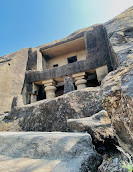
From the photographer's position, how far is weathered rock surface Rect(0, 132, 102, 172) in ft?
2.93

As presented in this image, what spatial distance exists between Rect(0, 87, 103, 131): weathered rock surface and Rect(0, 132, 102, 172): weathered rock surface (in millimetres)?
1268

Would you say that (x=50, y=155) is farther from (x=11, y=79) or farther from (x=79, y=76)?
(x=11, y=79)

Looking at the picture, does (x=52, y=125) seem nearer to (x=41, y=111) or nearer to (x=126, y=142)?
(x=41, y=111)

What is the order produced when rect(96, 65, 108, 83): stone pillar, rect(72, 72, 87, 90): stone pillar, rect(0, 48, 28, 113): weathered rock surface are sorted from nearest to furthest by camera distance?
rect(0, 48, 28, 113): weathered rock surface → rect(96, 65, 108, 83): stone pillar → rect(72, 72, 87, 90): stone pillar

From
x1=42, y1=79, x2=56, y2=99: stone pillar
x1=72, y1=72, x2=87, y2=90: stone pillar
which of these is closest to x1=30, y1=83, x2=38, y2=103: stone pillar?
x1=42, y1=79, x2=56, y2=99: stone pillar

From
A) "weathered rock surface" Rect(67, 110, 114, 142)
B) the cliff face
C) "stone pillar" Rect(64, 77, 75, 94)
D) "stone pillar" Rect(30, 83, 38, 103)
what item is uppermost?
"stone pillar" Rect(30, 83, 38, 103)

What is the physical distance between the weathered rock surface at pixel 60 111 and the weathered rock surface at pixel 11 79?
3.47m

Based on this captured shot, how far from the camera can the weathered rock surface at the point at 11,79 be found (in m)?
6.56

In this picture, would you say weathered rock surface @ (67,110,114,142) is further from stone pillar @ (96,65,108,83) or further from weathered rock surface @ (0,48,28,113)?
weathered rock surface @ (0,48,28,113)

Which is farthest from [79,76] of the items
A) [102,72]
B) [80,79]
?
[102,72]

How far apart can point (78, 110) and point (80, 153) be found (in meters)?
1.68

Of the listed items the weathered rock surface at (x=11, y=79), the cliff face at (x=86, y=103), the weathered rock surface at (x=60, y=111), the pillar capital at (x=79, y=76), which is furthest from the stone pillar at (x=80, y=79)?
the weathered rock surface at (x=60, y=111)

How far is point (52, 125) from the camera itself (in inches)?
108

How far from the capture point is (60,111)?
2.89 metres
